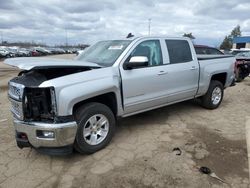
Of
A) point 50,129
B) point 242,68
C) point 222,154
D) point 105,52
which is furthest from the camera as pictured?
point 242,68

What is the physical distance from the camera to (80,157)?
13.3ft

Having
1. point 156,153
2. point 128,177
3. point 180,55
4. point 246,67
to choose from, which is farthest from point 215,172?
point 246,67

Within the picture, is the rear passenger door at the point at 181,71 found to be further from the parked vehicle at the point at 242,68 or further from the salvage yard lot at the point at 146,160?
the parked vehicle at the point at 242,68

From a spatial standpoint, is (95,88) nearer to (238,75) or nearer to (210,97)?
(210,97)

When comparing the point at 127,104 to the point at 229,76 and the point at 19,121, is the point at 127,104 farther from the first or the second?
the point at 229,76

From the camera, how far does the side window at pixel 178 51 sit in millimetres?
5324

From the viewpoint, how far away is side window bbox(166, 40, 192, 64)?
532 centimetres

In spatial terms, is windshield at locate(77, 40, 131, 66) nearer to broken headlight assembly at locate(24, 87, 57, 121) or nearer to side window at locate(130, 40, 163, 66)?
side window at locate(130, 40, 163, 66)

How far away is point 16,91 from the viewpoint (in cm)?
367

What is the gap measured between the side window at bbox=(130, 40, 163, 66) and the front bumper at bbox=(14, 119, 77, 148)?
187 centimetres

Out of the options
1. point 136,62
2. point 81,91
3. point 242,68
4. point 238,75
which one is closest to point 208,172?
point 136,62

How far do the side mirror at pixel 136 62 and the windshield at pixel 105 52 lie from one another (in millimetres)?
275

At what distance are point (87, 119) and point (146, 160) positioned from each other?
1.08 metres

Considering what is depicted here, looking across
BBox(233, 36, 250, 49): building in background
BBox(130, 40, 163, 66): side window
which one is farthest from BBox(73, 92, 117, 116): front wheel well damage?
BBox(233, 36, 250, 49): building in background
